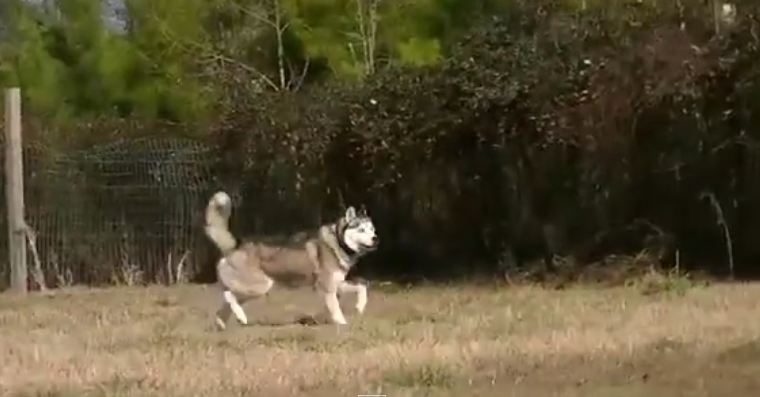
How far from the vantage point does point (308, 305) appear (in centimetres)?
1556

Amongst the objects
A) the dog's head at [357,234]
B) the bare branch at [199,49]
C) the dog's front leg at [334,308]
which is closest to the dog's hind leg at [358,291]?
the dog's front leg at [334,308]

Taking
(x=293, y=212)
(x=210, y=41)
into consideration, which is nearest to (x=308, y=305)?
(x=293, y=212)

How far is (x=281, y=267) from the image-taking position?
13969 millimetres

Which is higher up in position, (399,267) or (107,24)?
(107,24)

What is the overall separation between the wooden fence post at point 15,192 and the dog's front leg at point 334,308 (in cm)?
630

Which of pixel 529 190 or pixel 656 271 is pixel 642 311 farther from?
pixel 529 190

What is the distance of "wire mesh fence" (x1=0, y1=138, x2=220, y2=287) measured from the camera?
1983 cm

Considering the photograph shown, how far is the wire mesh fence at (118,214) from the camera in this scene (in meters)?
19.8

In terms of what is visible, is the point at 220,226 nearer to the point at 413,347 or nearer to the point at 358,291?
the point at 358,291

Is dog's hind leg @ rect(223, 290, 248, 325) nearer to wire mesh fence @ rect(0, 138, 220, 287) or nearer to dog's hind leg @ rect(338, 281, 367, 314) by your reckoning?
dog's hind leg @ rect(338, 281, 367, 314)

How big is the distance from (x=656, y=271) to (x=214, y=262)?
17.9 ft

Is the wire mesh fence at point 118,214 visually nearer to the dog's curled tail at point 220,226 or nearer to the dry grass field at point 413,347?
the dry grass field at point 413,347

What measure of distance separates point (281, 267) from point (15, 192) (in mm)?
6205

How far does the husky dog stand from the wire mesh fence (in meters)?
5.49
